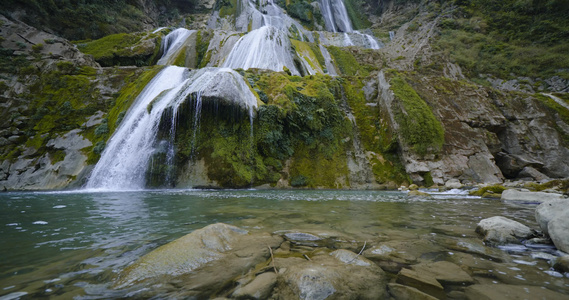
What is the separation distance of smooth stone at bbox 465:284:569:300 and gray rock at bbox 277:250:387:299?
2.38 feet

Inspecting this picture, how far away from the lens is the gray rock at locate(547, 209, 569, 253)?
9.66 ft

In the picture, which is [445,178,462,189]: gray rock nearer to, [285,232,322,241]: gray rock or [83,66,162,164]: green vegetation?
[285,232,322,241]: gray rock

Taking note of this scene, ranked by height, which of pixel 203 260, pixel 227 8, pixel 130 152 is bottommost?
pixel 130 152

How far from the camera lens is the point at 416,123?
17297 mm

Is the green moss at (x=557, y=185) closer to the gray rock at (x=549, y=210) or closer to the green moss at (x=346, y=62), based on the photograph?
the gray rock at (x=549, y=210)

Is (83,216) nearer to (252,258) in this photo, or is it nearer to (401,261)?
(252,258)

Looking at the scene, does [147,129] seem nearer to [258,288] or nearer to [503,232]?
[258,288]

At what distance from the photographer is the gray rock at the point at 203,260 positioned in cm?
221

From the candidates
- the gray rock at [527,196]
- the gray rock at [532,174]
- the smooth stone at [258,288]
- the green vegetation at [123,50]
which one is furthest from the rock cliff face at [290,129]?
the smooth stone at [258,288]

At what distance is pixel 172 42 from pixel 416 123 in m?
30.5

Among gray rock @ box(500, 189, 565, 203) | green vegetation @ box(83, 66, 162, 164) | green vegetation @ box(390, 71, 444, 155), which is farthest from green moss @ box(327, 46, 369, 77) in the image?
gray rock @ box(500, 189, 565, 203)

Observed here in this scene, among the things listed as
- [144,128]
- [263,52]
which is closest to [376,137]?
[263,52]

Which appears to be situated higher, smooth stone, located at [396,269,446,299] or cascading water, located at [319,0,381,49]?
cascading water, located at [319,0,381,49]

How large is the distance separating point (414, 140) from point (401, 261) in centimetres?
1631
